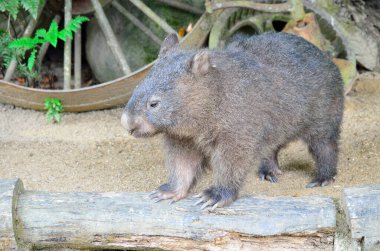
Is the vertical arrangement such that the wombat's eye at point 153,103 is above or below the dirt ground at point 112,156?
above

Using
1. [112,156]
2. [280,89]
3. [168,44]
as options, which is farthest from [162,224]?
[112,156]

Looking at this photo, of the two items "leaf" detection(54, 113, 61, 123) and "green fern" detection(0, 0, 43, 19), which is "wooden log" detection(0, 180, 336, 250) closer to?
"green fern" detection(0, 0, 43, 19)

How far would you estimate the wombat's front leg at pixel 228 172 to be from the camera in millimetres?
5047

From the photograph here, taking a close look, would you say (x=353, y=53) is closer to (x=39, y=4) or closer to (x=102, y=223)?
(x=39, y=4)

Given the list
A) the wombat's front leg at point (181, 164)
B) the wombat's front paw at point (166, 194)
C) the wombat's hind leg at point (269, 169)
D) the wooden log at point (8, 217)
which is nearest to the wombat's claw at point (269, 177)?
the wombat's hind leg at point (269, 169)

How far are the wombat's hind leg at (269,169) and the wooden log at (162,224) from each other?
6.40ft

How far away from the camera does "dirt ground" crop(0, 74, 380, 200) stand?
6.45 m

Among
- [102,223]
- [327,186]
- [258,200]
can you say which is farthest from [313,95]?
[102,223]

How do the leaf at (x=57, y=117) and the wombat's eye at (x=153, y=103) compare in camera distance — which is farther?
the leaf at (x=57, y=117)

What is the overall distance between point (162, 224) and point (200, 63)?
4.08 feet

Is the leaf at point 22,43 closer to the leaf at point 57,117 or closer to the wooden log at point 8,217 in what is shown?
the leaf at point 57,117

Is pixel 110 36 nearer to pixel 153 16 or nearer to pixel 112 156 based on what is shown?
pixel 153 16

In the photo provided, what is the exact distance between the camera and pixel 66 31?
24.0 feet

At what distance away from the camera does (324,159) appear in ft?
21.4
